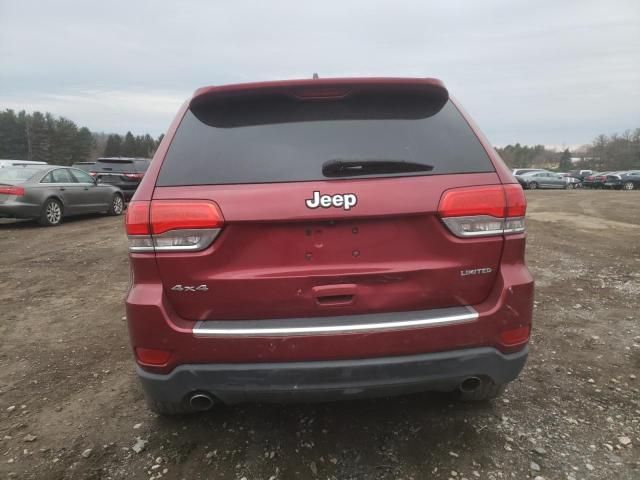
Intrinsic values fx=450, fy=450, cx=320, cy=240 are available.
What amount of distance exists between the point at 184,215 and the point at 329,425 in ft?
4.92

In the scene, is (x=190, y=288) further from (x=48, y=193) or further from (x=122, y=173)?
(x=122, y=173)

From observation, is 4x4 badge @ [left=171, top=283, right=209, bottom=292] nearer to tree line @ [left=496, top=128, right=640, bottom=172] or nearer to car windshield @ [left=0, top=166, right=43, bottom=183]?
car windshield @ [left=0, top=166, right=43, bottom=183]

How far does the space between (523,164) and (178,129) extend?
322ft

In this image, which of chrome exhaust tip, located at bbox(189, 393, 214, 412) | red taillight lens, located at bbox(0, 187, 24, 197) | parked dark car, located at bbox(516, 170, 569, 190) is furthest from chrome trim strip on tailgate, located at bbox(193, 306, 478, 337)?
parked dark car, located at bbox(516, 170, 569, 190)

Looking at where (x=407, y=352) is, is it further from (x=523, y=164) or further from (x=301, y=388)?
(x=523, y=164)

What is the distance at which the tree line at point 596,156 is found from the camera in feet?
213

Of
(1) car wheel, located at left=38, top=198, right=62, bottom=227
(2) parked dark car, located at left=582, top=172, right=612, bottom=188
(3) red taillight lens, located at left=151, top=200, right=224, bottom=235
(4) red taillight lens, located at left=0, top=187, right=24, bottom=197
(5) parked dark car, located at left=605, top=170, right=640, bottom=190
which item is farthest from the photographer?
(2) parked dark car, located at left=582, top=172, right=612, bottom=188

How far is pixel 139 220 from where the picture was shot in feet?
6.51

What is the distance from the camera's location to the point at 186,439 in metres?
2.52

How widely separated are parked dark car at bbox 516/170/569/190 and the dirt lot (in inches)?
1411

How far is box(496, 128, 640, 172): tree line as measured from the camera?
213 ft

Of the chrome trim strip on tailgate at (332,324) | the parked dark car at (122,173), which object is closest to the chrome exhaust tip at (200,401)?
the chrome trim strip on tailgate at (332,324)

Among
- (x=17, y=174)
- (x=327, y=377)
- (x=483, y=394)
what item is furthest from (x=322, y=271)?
(x=17, y=174)

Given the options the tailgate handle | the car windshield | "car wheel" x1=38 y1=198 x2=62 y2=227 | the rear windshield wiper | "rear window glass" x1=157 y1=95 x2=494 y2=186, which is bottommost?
"car wheel" x1=38 y1=198 x2=62 y2=227
